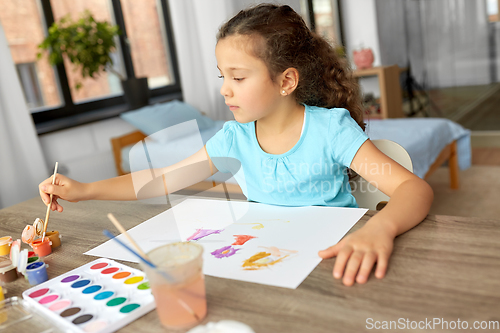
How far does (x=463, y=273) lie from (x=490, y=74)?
3.20m

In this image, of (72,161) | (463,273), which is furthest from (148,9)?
(463,273)

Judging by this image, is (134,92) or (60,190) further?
(134,92)

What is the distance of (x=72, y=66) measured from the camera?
2.82 meters

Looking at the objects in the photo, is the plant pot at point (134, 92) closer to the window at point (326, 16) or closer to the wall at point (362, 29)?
the window at point (326, 16)

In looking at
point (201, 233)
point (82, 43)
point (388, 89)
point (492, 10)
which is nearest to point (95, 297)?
point (201, 233)

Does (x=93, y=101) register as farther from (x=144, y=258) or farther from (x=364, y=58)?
(x=144, y=258)

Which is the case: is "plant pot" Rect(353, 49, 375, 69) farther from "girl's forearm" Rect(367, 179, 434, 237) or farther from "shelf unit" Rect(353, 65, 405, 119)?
"girl's forearm" Rect(367, 179, 434, 237)

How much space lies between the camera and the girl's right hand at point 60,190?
905mm

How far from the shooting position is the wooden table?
47cm

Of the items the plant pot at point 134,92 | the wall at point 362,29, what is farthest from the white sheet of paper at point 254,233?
the wall at point 362,29

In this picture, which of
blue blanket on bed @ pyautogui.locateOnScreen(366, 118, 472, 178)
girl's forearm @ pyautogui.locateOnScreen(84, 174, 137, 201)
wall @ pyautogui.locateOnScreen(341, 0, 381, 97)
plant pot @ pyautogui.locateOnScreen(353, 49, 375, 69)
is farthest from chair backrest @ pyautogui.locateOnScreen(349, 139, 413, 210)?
wall @ pyautogui.locateOnScreen(341, 0, 381, 97)

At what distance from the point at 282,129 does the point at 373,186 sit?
245 millimetres

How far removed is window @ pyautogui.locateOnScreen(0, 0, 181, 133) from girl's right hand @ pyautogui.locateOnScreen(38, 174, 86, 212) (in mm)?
Result: 1889

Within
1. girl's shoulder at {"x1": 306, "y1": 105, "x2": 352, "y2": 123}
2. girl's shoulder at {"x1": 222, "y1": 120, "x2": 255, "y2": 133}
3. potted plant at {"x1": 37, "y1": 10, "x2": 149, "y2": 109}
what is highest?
potted plant at {"x1": 37, "y1": 10, "x2": 149, "y2": 109}
